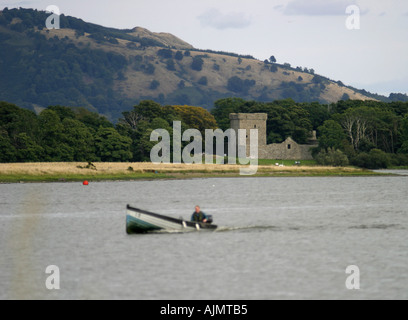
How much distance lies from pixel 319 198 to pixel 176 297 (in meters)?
40.4

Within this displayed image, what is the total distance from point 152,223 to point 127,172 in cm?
4584

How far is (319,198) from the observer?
6184 cm

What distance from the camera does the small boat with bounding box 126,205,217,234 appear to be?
113ft

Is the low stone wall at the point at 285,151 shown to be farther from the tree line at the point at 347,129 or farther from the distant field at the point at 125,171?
the distant field at the point at 125,171

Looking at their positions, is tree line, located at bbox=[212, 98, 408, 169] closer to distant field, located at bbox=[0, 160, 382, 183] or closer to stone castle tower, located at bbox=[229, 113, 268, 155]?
stone castle tower, located at bbox=[229, 113, 268, 155]

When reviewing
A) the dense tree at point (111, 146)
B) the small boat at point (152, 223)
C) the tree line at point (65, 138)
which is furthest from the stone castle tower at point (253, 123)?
the small boat at point (152, 223)

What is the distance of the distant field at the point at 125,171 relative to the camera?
7381 centimetres

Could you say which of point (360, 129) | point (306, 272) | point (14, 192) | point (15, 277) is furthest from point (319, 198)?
point (360, 129)

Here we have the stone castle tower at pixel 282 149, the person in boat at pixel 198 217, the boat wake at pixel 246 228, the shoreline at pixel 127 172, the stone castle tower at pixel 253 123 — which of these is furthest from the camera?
the stone castle tower at pixel 253 123

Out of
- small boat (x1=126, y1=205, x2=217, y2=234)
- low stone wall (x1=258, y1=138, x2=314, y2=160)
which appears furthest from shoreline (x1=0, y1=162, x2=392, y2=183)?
small boat (x1=126, y1=205, x2=217, y2=234)

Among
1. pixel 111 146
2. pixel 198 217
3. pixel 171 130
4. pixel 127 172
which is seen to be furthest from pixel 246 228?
pixel 171 130

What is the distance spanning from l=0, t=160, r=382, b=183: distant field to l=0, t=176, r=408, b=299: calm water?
15784 mm

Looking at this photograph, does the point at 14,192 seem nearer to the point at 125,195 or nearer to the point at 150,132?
the point at 125,195
